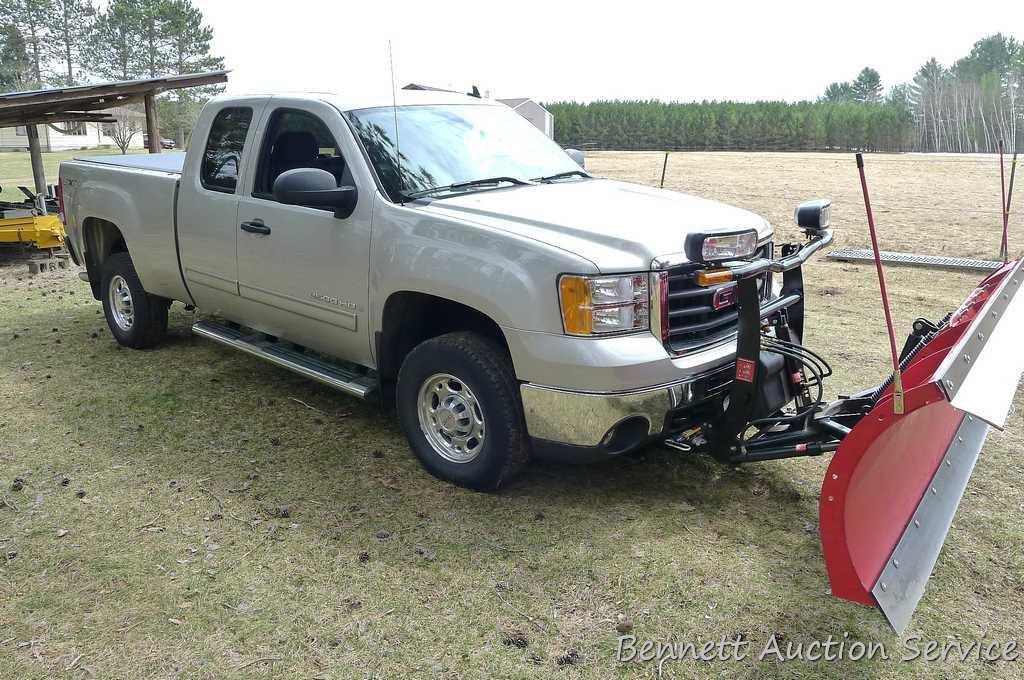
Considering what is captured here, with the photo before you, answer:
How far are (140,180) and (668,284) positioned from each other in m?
4.16

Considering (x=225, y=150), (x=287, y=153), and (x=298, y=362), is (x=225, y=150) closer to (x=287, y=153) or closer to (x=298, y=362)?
(x=287, y=153)

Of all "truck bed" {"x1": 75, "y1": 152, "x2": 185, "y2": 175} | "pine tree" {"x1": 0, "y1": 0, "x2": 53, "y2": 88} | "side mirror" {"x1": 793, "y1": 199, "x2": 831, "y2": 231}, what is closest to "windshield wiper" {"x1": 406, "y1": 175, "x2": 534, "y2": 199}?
"side mirror" {"x1": 793, "y1": 199, "x2": 831, "y2": 231}

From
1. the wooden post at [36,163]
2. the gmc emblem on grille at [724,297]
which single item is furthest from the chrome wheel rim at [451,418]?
the wooden post at [36,163]

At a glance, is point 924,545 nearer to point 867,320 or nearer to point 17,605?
point 17,605

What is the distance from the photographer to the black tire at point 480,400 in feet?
13.1

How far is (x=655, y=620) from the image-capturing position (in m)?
3.30

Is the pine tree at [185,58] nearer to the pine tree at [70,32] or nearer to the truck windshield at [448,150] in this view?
the pine tree at [70,32]

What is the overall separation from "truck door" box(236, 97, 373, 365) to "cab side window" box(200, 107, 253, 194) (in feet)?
0.74

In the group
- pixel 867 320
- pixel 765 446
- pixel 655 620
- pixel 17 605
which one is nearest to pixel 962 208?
pixel 867 320

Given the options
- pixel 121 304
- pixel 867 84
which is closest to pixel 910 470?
pixel 121 304

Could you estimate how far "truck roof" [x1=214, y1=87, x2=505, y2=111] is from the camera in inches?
193

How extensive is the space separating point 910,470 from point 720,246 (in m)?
1.19

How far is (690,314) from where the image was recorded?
3.94 metres

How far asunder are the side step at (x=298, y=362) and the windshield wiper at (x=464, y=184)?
3.52 ft
